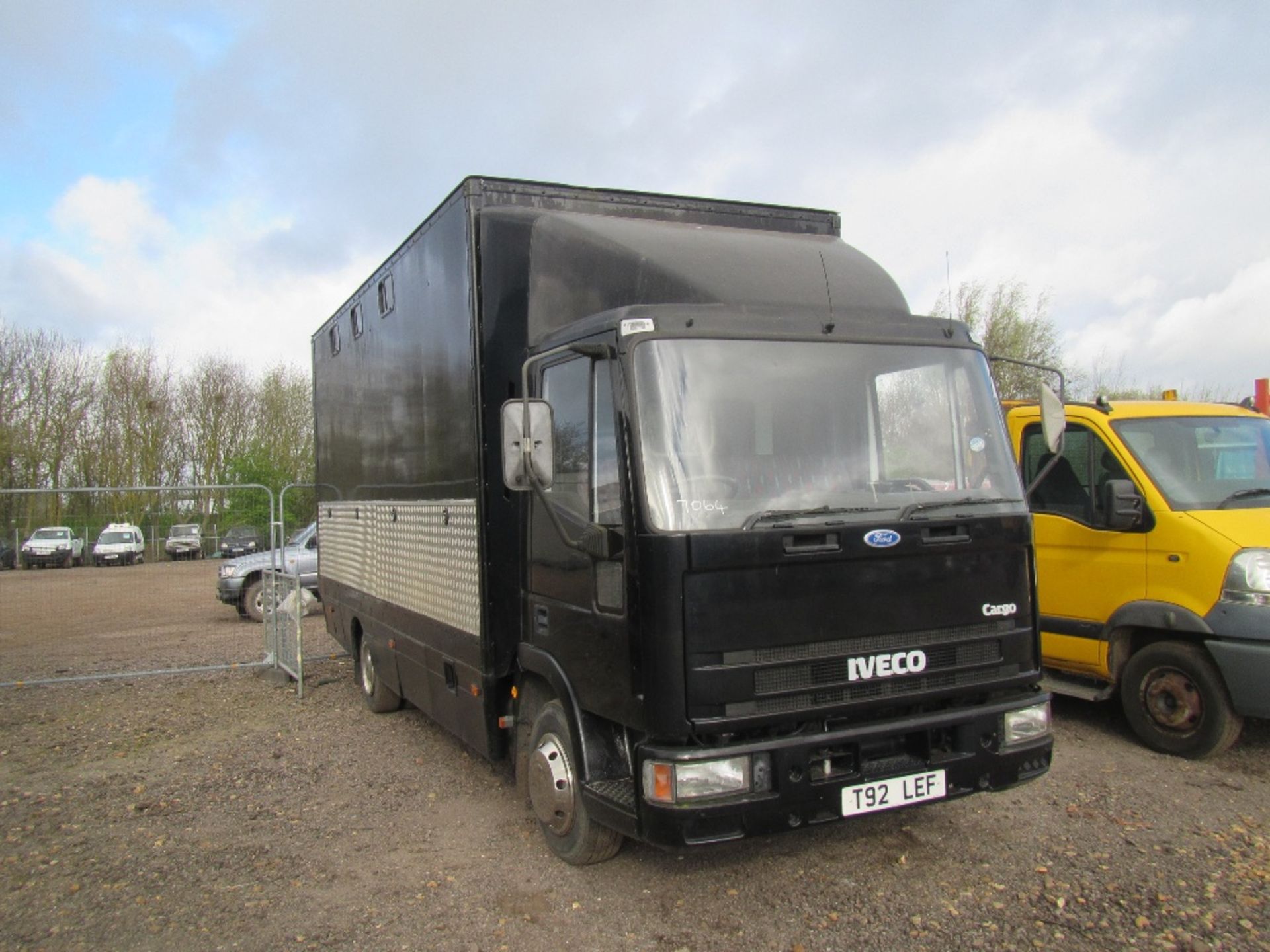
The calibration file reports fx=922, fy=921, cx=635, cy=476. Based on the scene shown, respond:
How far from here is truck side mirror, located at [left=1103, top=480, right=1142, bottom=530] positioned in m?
5.72

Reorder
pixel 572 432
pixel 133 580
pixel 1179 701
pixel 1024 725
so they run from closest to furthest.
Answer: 1. pixel 1024 725
2. pixel 572 432
3. pixel 1179 701
4. pixel 133 580

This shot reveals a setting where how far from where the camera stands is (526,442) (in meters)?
3.78

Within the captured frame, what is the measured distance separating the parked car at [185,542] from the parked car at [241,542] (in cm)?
56

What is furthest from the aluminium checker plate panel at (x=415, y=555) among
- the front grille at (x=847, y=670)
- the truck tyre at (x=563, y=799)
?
the front grille at (x=847, y=670)

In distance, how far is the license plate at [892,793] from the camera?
3.67m

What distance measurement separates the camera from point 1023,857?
4340 mm

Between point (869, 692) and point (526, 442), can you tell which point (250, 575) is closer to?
point (526, 442)

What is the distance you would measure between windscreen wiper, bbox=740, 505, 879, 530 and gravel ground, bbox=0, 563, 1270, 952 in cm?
125

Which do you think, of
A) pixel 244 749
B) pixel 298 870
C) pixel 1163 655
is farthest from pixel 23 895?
pixel 1163 655

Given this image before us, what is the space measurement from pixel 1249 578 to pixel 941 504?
264 centimetres

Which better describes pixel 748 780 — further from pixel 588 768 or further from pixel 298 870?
pixel 298 870

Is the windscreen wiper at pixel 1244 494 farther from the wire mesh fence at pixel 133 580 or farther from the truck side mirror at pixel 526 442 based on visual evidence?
the wire mesh fence at pixel 133 580

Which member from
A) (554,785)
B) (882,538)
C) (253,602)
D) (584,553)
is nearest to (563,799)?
(554,785)

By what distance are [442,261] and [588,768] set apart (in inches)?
122
